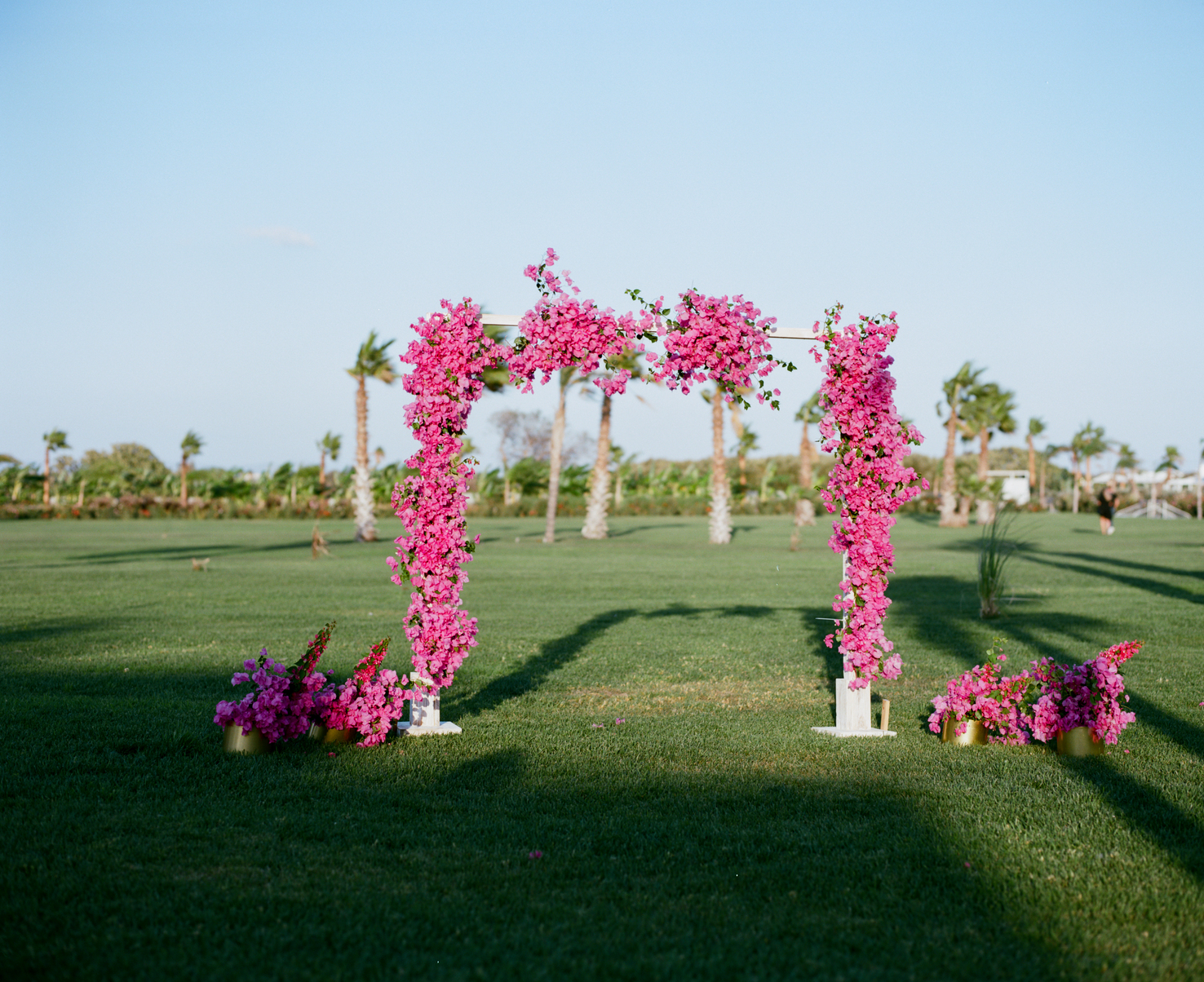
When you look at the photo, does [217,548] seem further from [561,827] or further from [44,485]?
[44,485]

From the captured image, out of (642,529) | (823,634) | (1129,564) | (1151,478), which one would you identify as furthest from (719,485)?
(1151,478)

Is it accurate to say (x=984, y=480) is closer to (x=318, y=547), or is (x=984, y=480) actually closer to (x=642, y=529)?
(x=642, y=529)

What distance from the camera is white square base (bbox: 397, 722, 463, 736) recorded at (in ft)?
25.7

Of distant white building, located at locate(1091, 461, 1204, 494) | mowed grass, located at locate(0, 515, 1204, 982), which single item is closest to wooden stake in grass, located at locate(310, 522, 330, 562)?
mowed grass, located at locate(0, 515, 1204, 982)

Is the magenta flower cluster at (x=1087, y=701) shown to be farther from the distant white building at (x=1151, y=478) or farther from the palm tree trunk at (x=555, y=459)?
the distant white building at (x=1151, y=478)

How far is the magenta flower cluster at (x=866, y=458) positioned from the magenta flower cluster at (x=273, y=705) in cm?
401

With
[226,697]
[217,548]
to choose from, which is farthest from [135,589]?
[217,548]

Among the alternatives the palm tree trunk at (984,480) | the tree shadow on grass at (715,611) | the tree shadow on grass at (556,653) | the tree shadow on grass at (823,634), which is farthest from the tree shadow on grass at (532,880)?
the palm tree trunk at (984,480)

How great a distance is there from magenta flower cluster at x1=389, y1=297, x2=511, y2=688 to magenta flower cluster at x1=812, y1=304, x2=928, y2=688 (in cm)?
258

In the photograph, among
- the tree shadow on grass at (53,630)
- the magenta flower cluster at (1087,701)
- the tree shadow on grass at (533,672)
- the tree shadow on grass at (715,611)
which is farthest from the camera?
the tree shadow on grass at (715,611)

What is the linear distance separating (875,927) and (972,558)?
25759 millimetres

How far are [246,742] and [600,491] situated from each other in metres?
31.0

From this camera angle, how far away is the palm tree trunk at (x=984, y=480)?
169 ft

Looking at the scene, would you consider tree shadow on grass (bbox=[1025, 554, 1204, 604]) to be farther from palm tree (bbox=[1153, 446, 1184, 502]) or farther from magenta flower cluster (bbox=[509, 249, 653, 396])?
palm tree (bbox=[1153, 446, 1184, 502])
